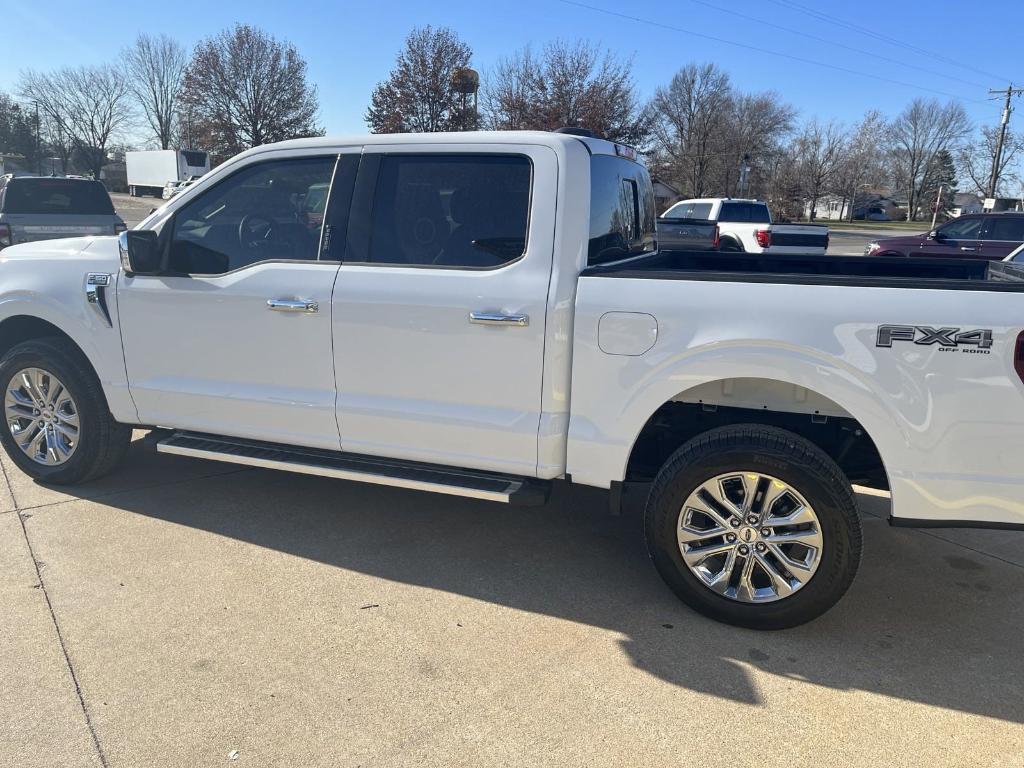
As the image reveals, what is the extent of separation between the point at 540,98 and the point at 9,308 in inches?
1585

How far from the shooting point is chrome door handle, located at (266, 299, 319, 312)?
369 centimetres

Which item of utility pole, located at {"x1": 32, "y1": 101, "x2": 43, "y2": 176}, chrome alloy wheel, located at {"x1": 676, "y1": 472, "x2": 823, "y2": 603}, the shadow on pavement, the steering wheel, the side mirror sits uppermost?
utility pole, located at {"x1": 32, "y1": 101, "x2": 43, "y2": 176}

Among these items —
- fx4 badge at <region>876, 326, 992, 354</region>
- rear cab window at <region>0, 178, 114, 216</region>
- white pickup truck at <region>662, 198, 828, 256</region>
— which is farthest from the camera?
white pickup truck at <region>662, 198, 828, 256</region>

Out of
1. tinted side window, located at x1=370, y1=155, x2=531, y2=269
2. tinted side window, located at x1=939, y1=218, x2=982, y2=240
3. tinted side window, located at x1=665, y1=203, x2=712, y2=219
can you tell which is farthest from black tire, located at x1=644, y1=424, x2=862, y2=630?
tinted side window, located at x1=665, y1=203, x2=712, y2=219

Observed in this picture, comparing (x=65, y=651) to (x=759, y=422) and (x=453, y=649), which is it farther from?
(x=759, y=422)

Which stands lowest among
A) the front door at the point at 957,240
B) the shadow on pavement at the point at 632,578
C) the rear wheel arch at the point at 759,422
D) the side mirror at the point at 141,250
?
the shadow on pavement at the point at 632,578

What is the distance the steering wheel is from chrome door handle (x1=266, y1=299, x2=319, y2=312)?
0.39m

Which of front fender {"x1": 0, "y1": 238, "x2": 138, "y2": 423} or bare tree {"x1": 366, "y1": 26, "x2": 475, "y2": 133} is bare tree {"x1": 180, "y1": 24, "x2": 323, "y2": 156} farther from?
front fender {"x1": 0, "y1": 238, "x2": 138, "y2": 423}

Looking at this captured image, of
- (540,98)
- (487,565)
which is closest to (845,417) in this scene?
(487,565)

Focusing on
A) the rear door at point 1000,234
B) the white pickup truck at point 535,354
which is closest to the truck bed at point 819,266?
the white pickup truck at point 535,354

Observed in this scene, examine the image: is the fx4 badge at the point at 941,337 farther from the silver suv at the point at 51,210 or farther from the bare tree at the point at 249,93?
the bare tree at the point at 249,93

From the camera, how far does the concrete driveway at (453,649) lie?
102 inches

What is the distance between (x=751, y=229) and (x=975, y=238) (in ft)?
14.1

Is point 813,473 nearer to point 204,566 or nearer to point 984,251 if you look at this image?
point 204,566
